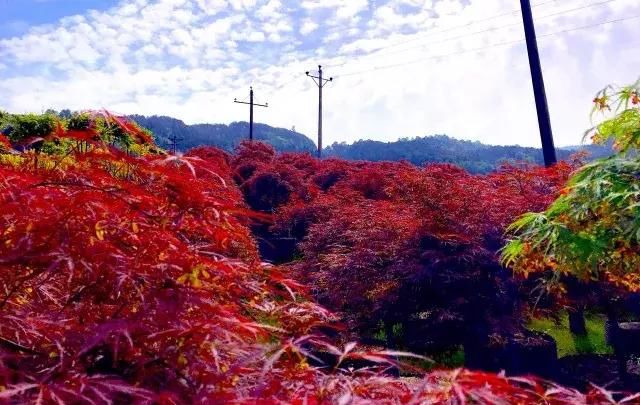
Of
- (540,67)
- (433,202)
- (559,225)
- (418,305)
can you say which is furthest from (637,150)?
(540,67)

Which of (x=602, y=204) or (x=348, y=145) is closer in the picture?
(x=602, y=204)

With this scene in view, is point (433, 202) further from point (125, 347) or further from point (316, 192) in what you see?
point (316, 192)

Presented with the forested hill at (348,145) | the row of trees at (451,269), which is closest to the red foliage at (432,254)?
the row of trees at (451,269)

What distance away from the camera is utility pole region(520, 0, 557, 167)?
12422 mm

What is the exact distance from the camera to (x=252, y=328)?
1.57 meters

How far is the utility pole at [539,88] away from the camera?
12422 millimetres

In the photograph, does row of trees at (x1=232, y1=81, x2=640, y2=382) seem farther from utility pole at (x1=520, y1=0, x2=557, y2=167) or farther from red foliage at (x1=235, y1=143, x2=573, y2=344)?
utility pole at (x1=520, y1=0, x2=557, y2=167)

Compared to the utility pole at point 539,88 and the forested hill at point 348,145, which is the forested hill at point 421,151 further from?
the utility pole at point 539,88

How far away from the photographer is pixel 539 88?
12734 millimetres

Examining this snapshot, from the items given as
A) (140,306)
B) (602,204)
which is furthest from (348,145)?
(140,306)

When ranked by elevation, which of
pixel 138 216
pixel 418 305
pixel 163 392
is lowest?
pixel 418 305

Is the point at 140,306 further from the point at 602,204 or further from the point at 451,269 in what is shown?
the point at 451,269

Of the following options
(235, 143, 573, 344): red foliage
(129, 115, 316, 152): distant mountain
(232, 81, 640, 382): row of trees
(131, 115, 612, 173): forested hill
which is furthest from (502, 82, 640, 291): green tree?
(129, 115, 316, 152): distant mountain

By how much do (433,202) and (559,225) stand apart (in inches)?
100
